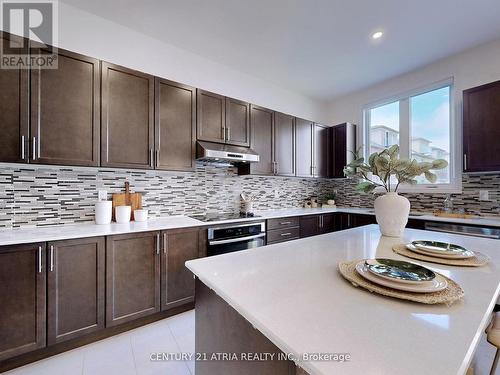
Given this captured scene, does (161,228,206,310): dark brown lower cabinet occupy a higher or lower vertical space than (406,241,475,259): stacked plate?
lower

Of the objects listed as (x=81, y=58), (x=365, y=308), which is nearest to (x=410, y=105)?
(x=365, y=308)

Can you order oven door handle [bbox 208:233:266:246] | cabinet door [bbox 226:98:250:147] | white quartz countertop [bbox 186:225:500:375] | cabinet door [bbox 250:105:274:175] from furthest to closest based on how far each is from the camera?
cabinet door [bbox 250:105:274:175] < cabinet door [bbox 226:98:250:147] < oven door handle [bbox 208:233:266:246] < white quartz countertop [bbox 186:225:500:375]

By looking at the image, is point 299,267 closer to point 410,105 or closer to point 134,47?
point 134,47

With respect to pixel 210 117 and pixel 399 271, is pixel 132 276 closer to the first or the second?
pixel 210 117

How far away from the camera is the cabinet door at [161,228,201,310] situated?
6.82 feet

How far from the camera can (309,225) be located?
323cm

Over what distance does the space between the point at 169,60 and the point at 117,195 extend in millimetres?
1662

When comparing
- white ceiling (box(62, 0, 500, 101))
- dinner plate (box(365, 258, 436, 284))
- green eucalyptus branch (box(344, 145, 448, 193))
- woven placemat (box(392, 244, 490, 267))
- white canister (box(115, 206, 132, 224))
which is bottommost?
woven placemat (box(392, 244, 490, 267))

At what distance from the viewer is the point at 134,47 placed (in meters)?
2.40

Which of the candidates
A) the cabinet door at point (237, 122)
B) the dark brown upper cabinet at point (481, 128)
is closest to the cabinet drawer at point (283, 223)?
the cabinet door at point (237, 122)

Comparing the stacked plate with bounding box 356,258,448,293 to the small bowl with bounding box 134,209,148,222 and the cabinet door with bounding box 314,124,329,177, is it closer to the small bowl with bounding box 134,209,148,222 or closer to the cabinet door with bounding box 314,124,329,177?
A: the small bowl with bounding box 134,209,148,222

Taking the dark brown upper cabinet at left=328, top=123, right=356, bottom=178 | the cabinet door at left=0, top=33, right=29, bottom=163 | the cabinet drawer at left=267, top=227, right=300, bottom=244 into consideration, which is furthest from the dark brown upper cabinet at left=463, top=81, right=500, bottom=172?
the cabinet door at left=0, top=33, right=29, bottom=163

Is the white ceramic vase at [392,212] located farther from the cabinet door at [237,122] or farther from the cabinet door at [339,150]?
the cabinet door at [339,150]

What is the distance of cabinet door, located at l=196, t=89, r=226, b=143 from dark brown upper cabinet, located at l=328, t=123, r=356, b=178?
214cm
